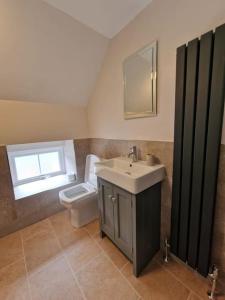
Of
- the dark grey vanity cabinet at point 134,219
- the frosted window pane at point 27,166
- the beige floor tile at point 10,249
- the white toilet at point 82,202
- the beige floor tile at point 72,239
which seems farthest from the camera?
the frosted window pane at point 27,166

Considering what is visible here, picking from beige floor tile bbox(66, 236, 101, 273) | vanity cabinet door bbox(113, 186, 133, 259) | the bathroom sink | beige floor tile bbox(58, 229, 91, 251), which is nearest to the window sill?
beige floor tile bbox(58, 229, 91, 251)

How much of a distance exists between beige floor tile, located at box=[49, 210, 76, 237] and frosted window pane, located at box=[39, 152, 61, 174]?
0.79m

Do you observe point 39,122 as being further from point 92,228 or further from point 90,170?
point 92,228

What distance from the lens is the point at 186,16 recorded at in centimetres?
107

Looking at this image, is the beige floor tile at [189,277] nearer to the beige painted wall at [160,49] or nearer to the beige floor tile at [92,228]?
the beige floor tile at [92,228]

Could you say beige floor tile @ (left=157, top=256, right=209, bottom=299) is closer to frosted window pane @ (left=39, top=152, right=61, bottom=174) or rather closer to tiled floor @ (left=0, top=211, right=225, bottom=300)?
tiled floor @ (left=0, top=211, right=225, bottom=300)

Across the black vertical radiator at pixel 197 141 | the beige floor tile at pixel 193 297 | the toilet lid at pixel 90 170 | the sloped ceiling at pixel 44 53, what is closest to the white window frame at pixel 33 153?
the toilet lid at pixel 90 170

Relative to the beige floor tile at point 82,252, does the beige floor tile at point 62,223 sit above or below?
above

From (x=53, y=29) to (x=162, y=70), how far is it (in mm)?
1143

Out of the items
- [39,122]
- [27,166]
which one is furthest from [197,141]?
[27,166]

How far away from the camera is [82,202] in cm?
186

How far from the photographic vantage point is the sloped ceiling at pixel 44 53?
124cm

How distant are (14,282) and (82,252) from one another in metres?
0.63

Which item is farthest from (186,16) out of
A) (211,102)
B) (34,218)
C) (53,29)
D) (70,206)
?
(34,218)
